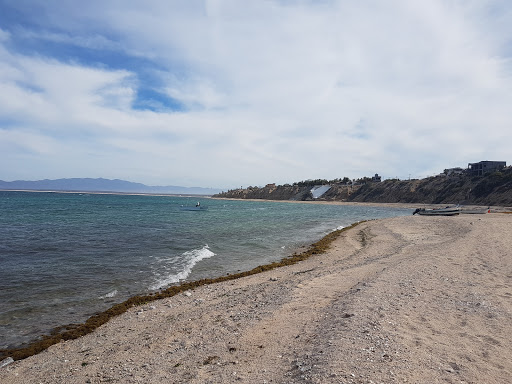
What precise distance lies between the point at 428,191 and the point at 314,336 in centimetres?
10461

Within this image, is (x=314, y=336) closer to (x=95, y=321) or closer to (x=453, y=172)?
(x=95, y=321)

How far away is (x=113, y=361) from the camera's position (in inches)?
264

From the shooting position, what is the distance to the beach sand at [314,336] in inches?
205

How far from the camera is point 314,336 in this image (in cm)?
650

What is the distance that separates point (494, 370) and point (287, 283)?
287 inches

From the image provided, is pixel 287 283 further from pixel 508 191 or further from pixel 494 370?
pixel 508 191

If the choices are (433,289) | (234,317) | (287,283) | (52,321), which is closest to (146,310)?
(52,321)

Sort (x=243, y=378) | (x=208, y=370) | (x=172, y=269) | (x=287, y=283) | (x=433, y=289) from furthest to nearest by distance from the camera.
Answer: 1. (x=172, y=269)
2. (x=287, y=283)
3. (x=433, y=289)
4. (x=208, y=370)
5. (x=243, y=378)

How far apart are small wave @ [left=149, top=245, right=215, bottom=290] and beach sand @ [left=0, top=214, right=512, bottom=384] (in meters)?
2.41

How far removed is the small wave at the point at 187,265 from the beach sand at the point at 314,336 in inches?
94.9

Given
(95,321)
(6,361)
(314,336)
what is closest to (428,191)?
(314,336)

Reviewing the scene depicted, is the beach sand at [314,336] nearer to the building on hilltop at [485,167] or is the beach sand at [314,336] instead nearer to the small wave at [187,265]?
the small wave at [187,265]

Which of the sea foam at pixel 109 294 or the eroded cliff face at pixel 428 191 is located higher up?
the eroded cliff face at pixel 428 191

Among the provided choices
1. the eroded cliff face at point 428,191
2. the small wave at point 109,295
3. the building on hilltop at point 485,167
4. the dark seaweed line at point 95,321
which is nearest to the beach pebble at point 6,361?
the dark seaweed line at point 95,321
